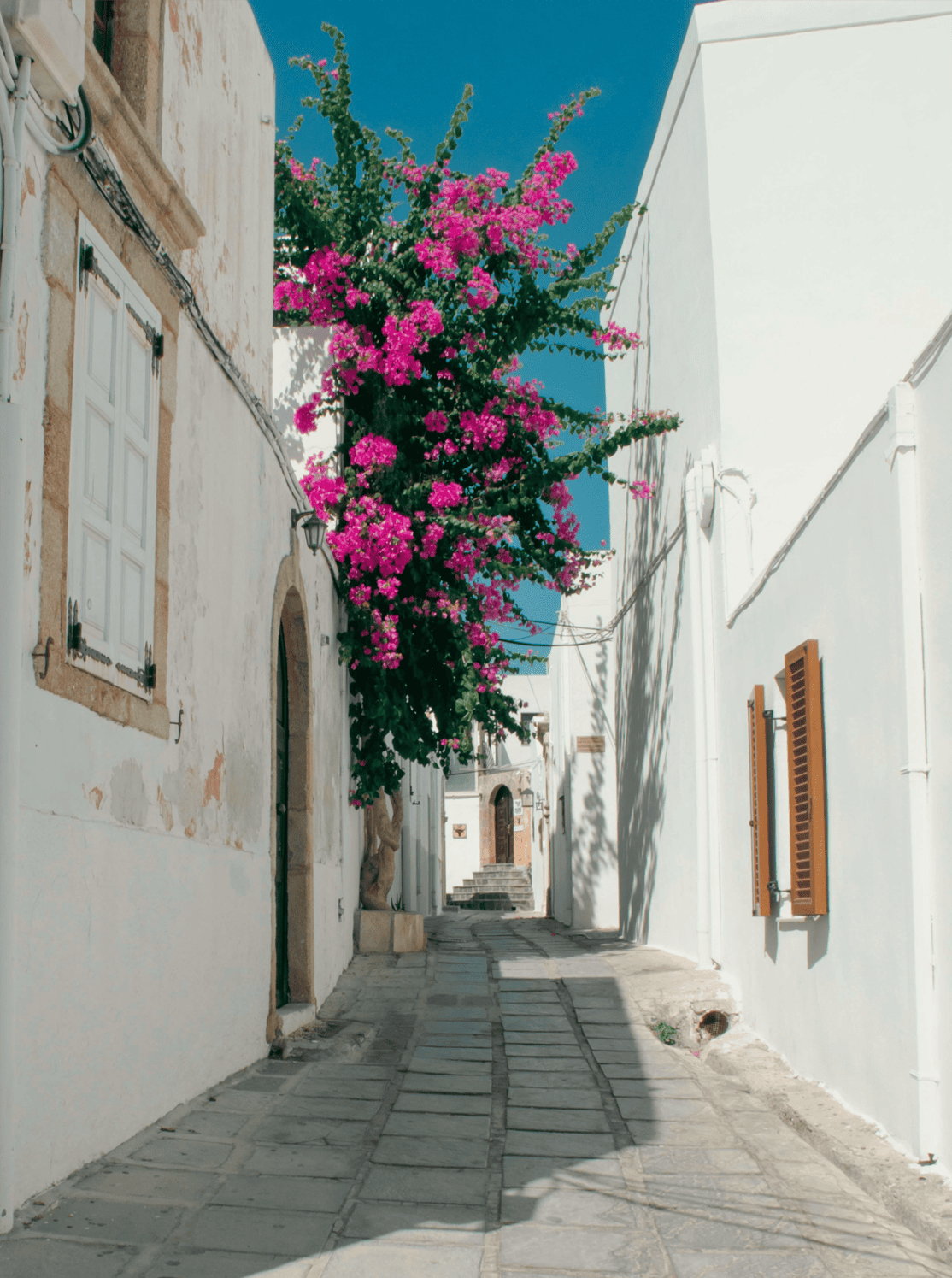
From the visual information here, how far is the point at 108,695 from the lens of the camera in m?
4.11

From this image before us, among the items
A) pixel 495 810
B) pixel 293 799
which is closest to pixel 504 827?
pixel 495 810

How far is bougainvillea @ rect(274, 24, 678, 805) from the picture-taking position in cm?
1001

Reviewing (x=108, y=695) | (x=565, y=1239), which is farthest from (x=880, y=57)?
(x=565, y=1239)

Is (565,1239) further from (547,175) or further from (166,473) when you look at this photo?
(547,175)

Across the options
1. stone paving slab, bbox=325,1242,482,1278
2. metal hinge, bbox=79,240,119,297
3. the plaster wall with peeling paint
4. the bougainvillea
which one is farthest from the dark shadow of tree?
stone paving slab, bbox=325,1242,482,1278

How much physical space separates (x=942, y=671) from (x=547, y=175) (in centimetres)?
775

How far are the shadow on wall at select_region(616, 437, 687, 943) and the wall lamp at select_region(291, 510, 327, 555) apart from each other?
3206 millimetres

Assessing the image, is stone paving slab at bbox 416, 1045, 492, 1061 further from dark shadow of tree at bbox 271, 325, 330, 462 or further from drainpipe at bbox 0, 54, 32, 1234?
dark shadow of tree at bbox 271, 325, 330, 462

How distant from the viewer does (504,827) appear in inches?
1534

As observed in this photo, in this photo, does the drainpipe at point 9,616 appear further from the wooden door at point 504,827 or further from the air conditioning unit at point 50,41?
the wooden door at point 504,827

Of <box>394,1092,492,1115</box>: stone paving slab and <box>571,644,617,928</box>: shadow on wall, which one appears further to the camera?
<box>571,644,617,928</box>: shadow on wall

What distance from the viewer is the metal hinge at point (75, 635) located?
3.80 m

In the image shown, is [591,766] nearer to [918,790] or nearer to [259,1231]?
[918,790]

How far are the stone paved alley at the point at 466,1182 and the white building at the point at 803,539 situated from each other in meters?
0.57
